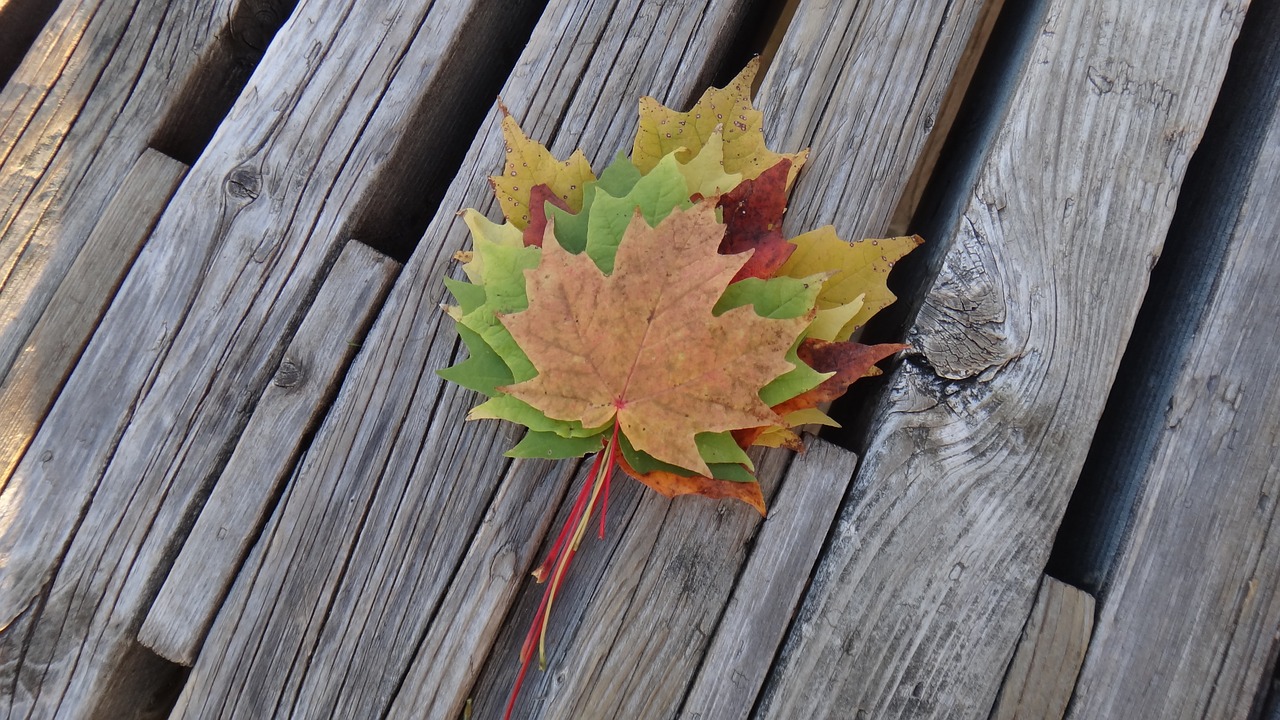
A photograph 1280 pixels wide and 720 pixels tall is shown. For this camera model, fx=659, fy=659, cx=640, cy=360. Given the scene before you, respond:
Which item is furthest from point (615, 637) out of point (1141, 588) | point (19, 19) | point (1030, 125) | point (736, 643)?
point (19, 19)

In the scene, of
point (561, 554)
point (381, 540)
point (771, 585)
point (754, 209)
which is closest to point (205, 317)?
point (381, 540)

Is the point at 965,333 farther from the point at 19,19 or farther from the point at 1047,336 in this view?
the point at 19,19

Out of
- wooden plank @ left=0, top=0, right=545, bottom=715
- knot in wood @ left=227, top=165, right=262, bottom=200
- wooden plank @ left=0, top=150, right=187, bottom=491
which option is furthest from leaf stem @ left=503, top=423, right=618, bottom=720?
wooden plank @ left=0, top=150, right=187, bottom=491

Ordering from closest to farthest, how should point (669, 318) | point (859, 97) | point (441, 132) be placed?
point (669, 318), point (859, 97), point (441, 132)

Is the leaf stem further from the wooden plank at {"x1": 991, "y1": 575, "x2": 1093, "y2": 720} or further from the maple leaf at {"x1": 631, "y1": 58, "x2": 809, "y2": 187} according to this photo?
the wooden plank at {"x1": 991, "y1": 575, "x2": 1093, "y2": 720}

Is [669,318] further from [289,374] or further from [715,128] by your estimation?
[289,374]

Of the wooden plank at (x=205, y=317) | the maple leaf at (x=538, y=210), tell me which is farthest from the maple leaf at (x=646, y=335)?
the wooden plank at (x=205, y=317)
